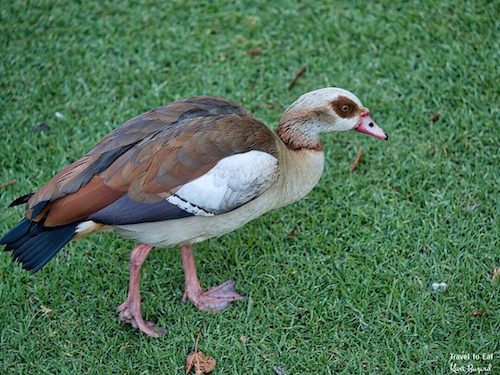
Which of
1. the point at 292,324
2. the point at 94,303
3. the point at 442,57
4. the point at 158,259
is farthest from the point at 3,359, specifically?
the point at 442,57

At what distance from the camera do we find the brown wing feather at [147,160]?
338cm

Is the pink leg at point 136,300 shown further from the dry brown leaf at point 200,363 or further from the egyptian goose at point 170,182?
the dry brown leaf at point 200,363

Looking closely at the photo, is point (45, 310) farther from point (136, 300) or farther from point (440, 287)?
point (440, 287)

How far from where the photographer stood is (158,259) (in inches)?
165

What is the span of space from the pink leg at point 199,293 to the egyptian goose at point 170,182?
27 centimetres

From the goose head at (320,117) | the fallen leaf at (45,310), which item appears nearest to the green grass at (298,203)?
the fallen leaf at (45,310)

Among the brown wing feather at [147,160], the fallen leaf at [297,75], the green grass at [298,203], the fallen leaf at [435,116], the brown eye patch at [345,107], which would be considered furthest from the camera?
the fallen leaf at [297,75]

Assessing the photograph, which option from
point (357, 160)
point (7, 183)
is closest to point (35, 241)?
point (7, 183)

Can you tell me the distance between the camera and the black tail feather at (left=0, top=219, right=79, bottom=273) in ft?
11.1

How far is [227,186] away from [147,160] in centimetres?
44

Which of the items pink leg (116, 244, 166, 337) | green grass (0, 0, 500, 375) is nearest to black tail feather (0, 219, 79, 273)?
pink leg (116, 244, 166, 337)

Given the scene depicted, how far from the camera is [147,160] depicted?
3447mm

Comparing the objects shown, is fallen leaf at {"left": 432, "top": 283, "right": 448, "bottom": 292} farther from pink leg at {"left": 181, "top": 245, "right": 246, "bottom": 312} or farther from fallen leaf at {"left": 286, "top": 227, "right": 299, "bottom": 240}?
pink leg at {"left": 181, "top": 245, "right": 246, "bottom": 312}

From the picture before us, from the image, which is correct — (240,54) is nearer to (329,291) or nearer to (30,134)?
(30,134)
